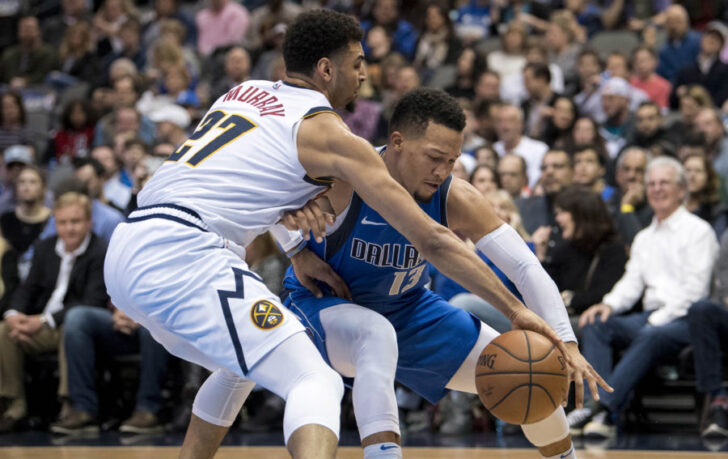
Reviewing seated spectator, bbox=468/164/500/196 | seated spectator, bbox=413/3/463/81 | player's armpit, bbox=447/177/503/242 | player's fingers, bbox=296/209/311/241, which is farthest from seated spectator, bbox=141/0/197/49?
player's fingers, bbox=296/209/311/241

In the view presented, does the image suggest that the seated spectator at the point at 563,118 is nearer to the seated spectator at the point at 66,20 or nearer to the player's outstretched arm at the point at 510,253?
the player's outstretched arm at the point at 510,253

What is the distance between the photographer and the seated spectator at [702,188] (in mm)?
7375

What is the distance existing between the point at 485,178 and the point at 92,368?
3.21m

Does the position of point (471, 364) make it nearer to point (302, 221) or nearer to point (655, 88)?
point (302, 221)

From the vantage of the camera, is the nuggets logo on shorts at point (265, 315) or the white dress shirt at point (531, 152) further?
the white dress shirt at point (531, 152)

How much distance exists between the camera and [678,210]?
6.84 metres

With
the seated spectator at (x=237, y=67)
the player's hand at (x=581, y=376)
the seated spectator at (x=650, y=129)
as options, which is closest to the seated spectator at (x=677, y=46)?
the seated spectator at (x=650, y=129)

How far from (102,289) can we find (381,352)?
4.35 metres

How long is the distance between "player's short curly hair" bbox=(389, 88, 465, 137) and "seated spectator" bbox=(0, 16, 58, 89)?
9.93m

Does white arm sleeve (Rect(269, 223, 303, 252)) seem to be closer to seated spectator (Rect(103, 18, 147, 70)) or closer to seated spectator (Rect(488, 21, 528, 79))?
seated spectator (Rect(488, 21, 528, 79))

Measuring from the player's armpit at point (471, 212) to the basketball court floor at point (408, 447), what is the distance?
76.4 inches

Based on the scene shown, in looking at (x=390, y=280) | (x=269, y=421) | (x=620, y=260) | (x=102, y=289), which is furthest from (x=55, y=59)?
(x=390, y=280)

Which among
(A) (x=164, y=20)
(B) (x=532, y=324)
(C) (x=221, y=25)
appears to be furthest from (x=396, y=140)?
(A) (x=164, y=20)

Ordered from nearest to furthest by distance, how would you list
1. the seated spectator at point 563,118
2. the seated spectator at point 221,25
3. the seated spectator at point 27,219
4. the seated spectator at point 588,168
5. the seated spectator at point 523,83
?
the seated spectator at point 588,168, the seated spectator at point 27,219, the seated spectator at point 563,118, the seated spectator at point 523,83, the seated spectator at point 221,25
